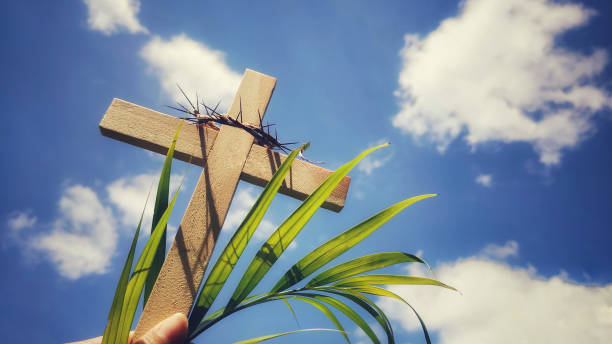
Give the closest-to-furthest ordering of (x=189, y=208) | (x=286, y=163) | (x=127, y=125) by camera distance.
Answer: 1. (x=286, y=163)
2. (x=189, y=208)
3. (x=127, y=125)

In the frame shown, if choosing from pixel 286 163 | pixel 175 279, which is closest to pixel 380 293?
pixel 286 163

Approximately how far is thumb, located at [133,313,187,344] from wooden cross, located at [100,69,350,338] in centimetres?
11

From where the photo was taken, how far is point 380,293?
1.10 meters

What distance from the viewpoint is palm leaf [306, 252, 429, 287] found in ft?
3.48

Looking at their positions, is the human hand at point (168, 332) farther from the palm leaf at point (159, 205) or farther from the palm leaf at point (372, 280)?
the palm leaf at point (372, 280)

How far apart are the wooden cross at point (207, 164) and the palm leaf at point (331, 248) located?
30 cm

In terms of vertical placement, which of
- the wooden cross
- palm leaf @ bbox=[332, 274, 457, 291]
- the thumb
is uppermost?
the wooden cross

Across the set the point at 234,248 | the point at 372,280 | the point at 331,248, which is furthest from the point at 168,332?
the point at 372,280

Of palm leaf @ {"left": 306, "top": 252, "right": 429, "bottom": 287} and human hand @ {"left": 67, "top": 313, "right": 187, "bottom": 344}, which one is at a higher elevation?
palm leaf @ {"left": 306, "top": 252, "right": 429, "bottom": 287}

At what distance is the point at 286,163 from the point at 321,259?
1.11ft

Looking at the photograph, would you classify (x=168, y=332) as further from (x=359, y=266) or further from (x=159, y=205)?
(x=359, y=266)

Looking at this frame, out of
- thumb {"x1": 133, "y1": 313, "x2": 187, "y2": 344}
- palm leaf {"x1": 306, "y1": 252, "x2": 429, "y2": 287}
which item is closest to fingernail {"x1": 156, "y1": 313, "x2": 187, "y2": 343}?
thumb {"x1": 133, "y1": 313, "x2": 187, "y2": 344}

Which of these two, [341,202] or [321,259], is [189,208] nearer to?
[321,259]

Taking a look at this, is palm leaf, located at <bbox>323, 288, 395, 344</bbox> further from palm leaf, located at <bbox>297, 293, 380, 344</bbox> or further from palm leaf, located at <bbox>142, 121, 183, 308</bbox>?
palm leaf, located at <bbox>142, 121, 183, 308</bbox>
